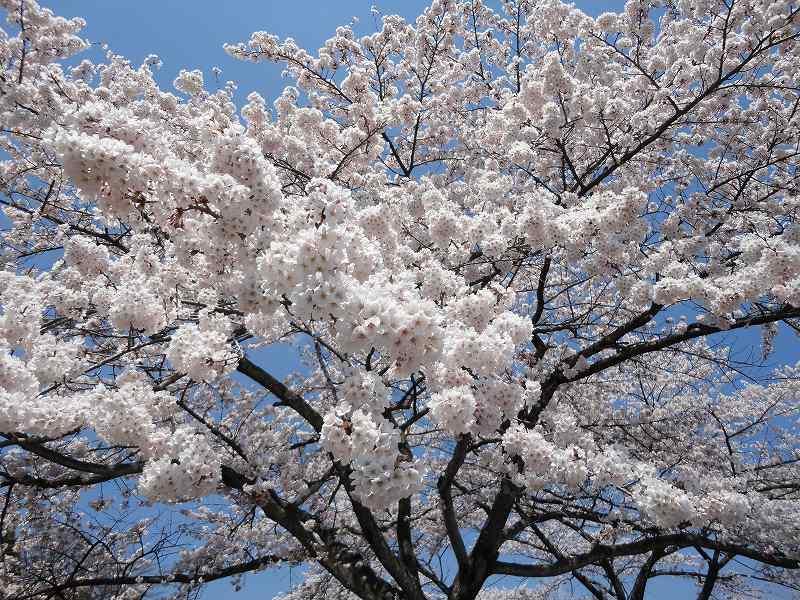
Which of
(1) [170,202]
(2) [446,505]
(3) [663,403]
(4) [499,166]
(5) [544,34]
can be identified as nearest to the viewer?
(1) [170,202]

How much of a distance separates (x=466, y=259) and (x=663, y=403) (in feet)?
26.0

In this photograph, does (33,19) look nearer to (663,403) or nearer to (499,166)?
(499,166)

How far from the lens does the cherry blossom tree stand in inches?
126

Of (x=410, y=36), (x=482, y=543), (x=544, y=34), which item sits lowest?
(x=482, y=543)

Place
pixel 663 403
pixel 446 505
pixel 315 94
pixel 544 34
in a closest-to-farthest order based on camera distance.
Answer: pixel 446 505, pixel 544 34, pixel 315 94, pixel 663 403

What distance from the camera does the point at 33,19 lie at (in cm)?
674

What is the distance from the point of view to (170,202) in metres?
3.33

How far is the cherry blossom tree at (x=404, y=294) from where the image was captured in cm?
319

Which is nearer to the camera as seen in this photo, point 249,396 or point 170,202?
point 170,202

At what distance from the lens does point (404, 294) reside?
2.96 meters

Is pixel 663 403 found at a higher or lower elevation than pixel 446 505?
higher

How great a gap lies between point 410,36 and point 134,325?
9.01 meters

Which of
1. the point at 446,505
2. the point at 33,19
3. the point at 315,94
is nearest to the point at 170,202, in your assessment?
the point at 446,505

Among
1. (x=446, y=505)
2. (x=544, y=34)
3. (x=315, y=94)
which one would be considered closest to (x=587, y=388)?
(x=446, y=505)
